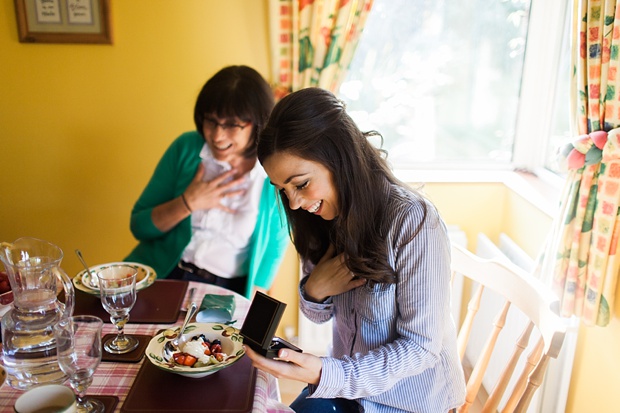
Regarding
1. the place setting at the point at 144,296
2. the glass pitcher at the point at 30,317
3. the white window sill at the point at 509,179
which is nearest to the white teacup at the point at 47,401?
the glass pitcher at the point at 30,317

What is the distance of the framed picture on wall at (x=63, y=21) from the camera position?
2127 mm

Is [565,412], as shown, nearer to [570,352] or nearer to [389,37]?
[570,352]

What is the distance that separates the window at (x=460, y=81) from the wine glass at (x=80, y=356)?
164cm

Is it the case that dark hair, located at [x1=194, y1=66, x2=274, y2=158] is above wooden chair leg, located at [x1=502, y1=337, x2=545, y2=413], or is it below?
above

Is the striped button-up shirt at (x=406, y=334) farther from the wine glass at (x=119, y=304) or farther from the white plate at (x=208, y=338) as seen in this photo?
the wine glass at (x=119, y=304)

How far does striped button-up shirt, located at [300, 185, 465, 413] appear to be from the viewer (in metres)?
1.16

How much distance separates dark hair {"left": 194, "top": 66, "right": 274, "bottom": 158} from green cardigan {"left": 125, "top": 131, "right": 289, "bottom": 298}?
178 mm

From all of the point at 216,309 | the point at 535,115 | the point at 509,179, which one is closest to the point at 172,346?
the point at 216,309

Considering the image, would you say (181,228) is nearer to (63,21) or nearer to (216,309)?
(216,309)

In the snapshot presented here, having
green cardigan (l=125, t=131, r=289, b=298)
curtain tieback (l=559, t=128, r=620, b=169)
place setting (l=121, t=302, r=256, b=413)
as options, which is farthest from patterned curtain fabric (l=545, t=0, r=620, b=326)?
place setting (l=121, t=302, r=256, b=413)

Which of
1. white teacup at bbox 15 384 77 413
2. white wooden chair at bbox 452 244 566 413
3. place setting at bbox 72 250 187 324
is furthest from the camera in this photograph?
place setting at bbox 72 250 187 324

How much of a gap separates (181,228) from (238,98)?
46 centimetres

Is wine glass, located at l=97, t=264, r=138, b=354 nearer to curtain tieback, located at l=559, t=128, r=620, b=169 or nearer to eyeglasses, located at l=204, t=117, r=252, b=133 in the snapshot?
eyeglasses, located at l=204, t=117, r=252, b=133

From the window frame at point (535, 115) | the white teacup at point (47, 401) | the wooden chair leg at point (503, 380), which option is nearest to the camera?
the white teacup at point (47, 401)
